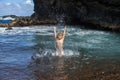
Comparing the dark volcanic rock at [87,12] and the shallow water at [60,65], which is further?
the dark volcanic rock at [87,12]

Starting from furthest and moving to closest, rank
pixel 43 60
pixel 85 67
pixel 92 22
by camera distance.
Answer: pixel 92 22 < pixel 43 60 < pixel 85 67

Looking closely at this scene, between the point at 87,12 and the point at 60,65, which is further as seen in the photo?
the point at 87,12

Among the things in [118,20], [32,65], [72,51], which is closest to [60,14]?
[118,20]

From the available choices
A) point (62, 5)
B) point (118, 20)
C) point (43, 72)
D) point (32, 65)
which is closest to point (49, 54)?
point (32, 65)

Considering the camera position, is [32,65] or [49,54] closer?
[32,65]

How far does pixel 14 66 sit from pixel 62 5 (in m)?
39.0

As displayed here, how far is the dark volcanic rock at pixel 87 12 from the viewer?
39.0 meters

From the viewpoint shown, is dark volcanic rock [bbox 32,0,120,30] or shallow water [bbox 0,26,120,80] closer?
shallow water [bbox 0,26,120,80]

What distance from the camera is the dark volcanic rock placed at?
38969 millimetres

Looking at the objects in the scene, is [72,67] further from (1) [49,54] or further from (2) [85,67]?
(1) [49,54]

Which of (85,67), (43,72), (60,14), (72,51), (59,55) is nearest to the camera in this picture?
(43,72)

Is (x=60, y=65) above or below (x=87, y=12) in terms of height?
below

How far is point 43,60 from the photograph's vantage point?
1614 cm

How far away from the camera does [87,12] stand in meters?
46.4
